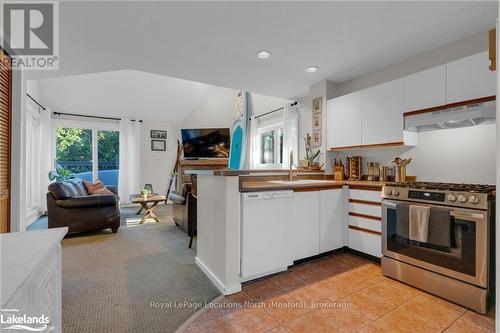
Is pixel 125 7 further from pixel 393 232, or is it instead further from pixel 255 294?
A: pixel 393 232

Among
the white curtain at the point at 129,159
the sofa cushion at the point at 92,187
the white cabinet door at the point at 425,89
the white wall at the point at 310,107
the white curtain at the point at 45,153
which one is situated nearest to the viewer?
the white cabinet door at the point at 425,89

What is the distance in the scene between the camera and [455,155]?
7.75ft

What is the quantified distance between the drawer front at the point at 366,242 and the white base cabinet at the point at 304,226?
50cm

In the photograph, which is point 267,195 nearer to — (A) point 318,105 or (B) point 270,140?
(A) point 318,105

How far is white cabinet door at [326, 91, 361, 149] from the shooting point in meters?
3.01

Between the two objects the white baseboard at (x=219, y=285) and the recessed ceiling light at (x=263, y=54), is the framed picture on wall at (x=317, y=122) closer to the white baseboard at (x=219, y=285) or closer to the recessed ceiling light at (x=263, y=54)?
the recessed ceiling light at (x=263, y=54)

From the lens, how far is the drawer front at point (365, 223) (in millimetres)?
2512

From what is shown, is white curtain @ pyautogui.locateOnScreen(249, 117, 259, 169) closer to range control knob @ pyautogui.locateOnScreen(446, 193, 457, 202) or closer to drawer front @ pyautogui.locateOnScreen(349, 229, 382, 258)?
drawer front @ pyautogui.locateOnScreen(349, 229, 382, 258)

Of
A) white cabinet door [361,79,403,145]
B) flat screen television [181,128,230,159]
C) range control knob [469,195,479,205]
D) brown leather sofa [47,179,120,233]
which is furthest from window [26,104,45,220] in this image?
range control knob [469,195,479,205]

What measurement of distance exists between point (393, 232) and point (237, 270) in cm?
155

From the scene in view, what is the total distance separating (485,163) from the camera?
216 centimetres

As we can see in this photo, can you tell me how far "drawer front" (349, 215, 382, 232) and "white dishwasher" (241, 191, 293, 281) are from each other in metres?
0.96

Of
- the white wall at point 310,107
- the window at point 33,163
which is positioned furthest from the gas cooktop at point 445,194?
the window at point 33,163

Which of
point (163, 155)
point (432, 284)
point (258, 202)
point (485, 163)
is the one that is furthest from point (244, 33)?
point (163, 155)
